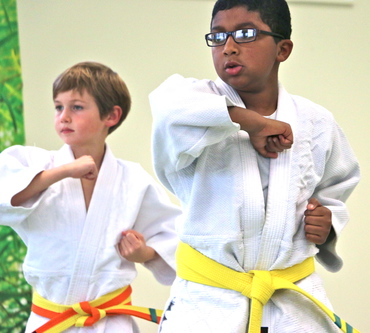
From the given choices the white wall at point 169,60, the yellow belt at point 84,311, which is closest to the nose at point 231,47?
the yellow belt at point 84,311

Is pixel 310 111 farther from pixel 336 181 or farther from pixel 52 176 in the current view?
pixel 52 176

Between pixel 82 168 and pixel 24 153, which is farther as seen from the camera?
pixel 24 153

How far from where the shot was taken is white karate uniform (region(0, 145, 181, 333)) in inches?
70.9

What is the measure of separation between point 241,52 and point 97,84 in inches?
32.2

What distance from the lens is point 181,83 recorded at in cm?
127

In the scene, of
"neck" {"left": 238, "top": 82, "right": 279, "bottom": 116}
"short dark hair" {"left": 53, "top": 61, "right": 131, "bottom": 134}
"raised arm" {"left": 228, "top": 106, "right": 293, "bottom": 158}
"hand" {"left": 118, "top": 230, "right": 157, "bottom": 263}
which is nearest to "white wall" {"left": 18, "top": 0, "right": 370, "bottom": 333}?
"short dark hair" {"left": 53, "top": 61, "right": 131, "bottom": 134}

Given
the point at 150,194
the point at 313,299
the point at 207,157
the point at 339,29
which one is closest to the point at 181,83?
the point at 207,157

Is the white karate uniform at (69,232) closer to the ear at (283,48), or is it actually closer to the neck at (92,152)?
the neck at (92,152)

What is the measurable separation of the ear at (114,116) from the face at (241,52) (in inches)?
30.9

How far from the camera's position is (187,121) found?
1.19 meters

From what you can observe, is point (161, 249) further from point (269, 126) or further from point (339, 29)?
point (339, 29)

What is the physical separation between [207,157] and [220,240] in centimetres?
18

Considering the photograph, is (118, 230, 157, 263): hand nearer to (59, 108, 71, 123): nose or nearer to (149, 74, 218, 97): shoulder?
(59, 108, 71, 123): nose

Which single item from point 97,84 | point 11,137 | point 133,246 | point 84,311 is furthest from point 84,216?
point 11,137
